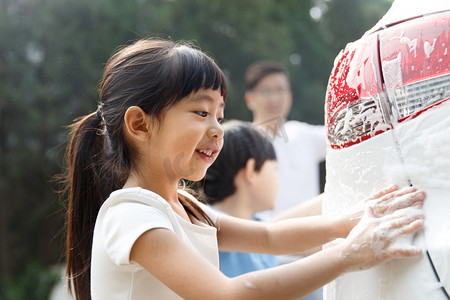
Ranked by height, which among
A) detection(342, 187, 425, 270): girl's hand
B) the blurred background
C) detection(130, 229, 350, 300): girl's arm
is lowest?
the blurred background

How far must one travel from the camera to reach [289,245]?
62.2 inches

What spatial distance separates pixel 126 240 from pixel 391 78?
666mm

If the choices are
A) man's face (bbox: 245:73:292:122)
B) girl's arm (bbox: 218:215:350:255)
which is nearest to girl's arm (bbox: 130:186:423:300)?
girl's arm (bbox: 218:215:350:255)

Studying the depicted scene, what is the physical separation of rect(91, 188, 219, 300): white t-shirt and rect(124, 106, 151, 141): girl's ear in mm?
167

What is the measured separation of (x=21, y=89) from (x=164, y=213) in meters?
6.58

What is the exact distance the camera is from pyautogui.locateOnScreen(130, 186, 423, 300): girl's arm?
A: 44.2 inches

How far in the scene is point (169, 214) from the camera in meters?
1.33

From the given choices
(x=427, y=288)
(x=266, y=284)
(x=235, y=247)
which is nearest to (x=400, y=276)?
(x=427, y=288)

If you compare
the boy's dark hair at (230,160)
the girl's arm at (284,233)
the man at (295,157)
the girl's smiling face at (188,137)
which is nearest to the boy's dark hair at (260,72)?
the man at (295,157)

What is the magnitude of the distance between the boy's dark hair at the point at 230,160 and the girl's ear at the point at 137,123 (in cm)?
111

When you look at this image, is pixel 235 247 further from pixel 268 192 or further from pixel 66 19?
pixel 66 19

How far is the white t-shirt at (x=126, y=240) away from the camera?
122cm

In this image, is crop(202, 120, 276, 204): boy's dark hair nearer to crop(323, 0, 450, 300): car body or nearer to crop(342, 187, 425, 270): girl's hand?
crop(323, 0, 450, 300): car body

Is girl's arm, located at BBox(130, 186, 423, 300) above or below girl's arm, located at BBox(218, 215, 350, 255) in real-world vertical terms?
above
